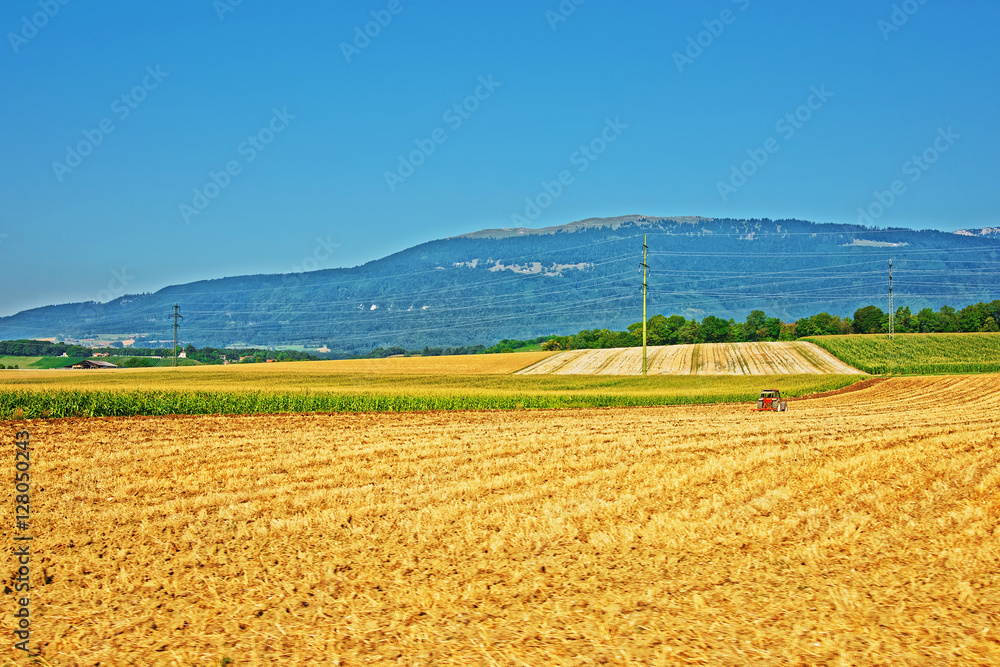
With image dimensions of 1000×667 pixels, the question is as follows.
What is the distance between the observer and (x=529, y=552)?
10.6m

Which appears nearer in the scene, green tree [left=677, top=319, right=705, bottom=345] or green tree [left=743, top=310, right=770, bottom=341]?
green tree [left=677, top=319, right=705, bottom=345]

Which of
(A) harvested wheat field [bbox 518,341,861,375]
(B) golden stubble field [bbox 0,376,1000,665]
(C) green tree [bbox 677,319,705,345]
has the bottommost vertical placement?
(B) golden stubble field [bbox 0,376,1000,665]

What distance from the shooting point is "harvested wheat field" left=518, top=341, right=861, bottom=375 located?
67.0m

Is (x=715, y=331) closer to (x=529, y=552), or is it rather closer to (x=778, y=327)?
(x=778, y=327)

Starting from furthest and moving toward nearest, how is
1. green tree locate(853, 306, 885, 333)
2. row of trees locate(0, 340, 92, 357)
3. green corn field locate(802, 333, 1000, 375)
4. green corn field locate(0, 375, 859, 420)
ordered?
green tree locate(853, 306, 885, 333), row of trees locate(0, 340, 92, 357), green corn field locate(802, 333, 1000, 375), green corn field locate(0, 375, 859, 420)

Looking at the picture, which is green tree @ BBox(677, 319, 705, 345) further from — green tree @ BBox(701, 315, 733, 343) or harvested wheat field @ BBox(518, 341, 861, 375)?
harvested wheat field @ BBox(518, 341, 861, 375)

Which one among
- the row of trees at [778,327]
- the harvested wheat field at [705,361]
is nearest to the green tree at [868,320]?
the row of trees at [778,327]

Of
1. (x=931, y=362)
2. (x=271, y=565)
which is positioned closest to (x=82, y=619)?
(x=271, y=565)

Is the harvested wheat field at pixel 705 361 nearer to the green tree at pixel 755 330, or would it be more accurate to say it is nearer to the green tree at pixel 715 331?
the green tree at pixel 715 331

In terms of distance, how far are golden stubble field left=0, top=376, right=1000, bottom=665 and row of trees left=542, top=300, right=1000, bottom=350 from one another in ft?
288

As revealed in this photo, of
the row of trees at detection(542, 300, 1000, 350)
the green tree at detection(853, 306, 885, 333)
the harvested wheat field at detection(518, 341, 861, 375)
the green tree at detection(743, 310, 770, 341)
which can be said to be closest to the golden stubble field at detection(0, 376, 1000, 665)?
the harvested wheat field at detection(518, 341, 861, 375)

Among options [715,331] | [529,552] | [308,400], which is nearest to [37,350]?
[308,400]

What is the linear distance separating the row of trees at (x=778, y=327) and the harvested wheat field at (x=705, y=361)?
62.0 feet

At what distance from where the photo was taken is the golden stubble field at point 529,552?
7.63 metres
